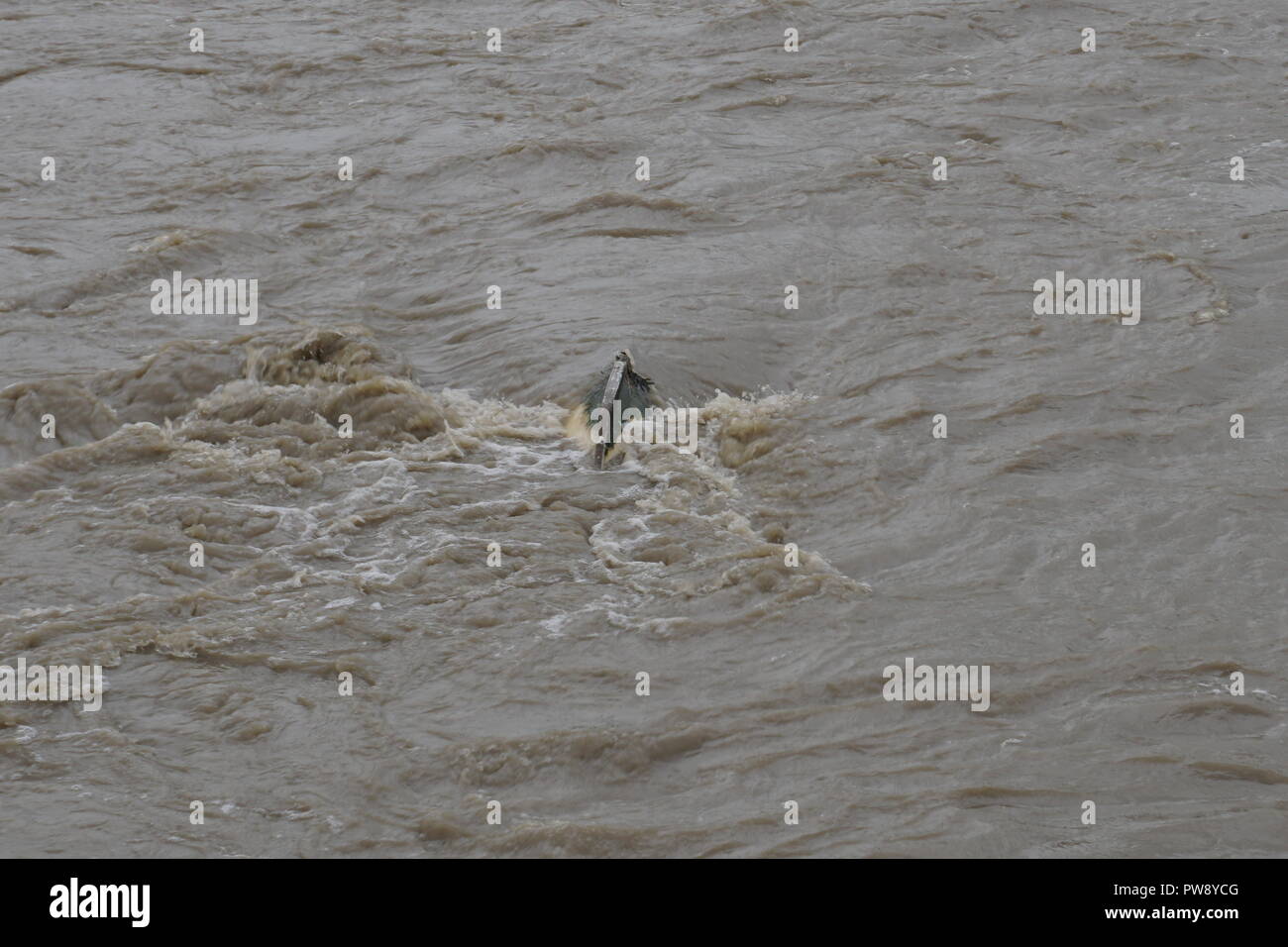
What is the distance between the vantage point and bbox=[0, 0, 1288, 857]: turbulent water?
670cm

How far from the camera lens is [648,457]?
943cm

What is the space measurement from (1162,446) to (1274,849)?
3859 mm

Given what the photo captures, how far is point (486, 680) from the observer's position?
739cm

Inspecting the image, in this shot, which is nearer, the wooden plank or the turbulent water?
the turbulent water

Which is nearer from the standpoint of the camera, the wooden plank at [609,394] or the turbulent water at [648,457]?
the turbulent water at [648,457]

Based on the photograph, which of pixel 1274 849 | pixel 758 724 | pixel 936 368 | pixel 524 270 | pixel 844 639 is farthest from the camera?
pixel 524 270

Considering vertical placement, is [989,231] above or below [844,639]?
above

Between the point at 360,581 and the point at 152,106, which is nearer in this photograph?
the point at 360,581

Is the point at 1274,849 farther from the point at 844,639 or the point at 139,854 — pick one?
the point at 139,854

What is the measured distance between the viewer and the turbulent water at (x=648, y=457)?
670 centimetres

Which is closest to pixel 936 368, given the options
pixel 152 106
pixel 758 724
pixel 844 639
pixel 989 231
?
pixel 989 231

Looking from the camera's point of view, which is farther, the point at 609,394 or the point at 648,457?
the point at 609,394

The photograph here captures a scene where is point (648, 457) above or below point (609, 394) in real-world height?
below
